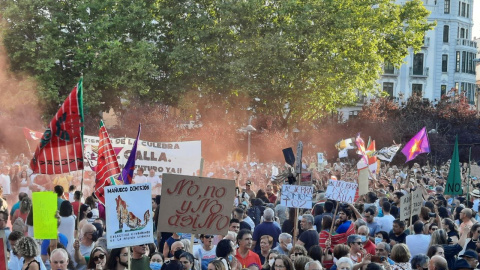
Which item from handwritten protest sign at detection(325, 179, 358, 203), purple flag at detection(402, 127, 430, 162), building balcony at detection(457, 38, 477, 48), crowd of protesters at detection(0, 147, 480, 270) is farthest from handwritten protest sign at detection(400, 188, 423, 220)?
building balcony at detection(457, 38, 477, 48)

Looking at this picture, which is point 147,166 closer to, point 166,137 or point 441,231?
point 441,231

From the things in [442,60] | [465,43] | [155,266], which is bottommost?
[155,266]

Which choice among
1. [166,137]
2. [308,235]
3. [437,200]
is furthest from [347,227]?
[166,137]

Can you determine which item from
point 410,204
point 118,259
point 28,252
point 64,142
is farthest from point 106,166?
point 410,204

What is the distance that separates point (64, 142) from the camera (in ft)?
43.1

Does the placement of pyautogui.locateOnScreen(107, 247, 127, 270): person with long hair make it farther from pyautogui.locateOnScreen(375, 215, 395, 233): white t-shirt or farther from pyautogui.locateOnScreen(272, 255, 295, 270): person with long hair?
pyautogui.locateOnScreen(375, 215, 395, 233): white t-shirt

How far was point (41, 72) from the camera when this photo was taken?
148 ft

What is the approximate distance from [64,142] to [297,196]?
3.42 m

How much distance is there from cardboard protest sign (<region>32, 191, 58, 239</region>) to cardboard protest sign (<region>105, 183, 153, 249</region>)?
3.49 ft

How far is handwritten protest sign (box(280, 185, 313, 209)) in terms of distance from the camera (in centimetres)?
1419

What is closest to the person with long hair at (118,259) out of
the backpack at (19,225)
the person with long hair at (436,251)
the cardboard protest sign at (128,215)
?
the cardboard protest sign at (128,215)

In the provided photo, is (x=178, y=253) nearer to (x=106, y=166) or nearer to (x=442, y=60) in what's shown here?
(x=106, y=166)

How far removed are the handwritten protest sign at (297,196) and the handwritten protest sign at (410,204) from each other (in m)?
1.41

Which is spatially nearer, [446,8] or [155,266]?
[155,266]
